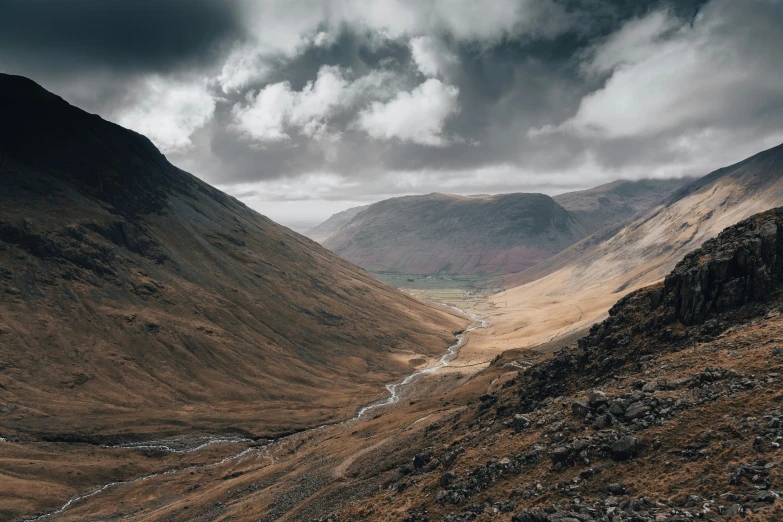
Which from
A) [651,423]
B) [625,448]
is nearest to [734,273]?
[651,423]

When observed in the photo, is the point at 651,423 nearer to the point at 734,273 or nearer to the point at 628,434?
the point at 628,434

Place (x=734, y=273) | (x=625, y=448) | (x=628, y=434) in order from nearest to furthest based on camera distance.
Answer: (x=625, y=448)
(x=628, y=434)
(x=734, y=273)

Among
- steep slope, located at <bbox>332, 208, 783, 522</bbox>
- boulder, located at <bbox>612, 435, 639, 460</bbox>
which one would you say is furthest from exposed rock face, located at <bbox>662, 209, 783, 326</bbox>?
boulder, located at <bbox>612, 435, 639, 460</bbox>

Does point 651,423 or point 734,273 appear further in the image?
point 734,273

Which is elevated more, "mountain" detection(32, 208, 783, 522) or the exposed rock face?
the exposed rock face

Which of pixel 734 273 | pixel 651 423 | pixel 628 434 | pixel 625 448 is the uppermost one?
pixel 734 273

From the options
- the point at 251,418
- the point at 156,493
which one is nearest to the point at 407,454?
the point at 156,493

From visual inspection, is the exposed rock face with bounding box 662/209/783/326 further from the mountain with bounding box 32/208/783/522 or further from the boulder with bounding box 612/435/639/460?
the boulder with bounding box 612/435/639/460

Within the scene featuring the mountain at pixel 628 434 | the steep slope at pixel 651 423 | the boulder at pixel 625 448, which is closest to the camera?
the steep slope at pixel 651 423

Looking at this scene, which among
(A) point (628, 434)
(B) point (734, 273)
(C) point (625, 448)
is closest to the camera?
(C) point (625, 448)

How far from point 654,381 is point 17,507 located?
139550 millimetres

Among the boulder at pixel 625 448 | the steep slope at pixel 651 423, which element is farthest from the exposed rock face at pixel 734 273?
the boulder at pixel 625 448

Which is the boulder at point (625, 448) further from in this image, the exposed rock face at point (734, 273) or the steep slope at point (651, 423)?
the exposed rock face at point (734, 273)

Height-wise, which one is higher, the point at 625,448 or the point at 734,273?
the point at 734,273
